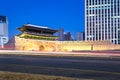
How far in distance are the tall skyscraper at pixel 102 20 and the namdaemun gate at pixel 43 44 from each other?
55.0 metres

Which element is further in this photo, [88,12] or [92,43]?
[88,12]

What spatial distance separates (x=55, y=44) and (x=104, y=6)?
210ft

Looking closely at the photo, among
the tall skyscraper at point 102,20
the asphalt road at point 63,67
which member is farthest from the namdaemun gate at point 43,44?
the asphalt road at point 63,67

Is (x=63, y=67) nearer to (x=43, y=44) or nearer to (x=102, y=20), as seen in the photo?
(x=43, y=44)

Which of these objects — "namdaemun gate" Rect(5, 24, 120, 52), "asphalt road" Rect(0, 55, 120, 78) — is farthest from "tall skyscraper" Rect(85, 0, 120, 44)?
"asphalt road" Rect(0, 55, 120, 78)

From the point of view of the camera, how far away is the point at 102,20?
148750mm

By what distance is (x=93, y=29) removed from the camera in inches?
5768

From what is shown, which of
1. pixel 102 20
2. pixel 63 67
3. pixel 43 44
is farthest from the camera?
pixel 102 20

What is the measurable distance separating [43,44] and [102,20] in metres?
67.9

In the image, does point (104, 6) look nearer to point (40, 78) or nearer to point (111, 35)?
point (111, 35)

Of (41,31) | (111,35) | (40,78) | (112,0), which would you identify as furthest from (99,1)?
(40,78)

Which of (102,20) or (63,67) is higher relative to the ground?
(102,20)

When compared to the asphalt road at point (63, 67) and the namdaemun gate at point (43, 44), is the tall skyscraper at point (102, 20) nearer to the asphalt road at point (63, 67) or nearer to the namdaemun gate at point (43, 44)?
the namdaemun gate at point (43, 44)

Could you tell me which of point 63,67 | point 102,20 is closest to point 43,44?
point 102,20
